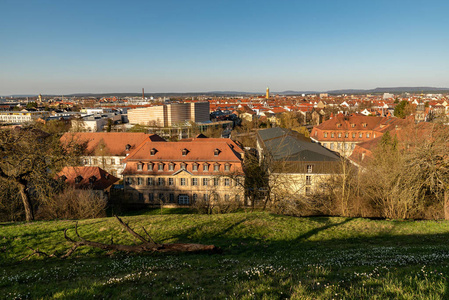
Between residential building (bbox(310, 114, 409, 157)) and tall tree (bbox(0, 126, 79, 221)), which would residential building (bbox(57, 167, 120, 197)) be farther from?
residential building (bbox(310, 114, 409, 157))

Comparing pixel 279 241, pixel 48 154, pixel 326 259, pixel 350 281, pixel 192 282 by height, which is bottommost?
pixel 279 241

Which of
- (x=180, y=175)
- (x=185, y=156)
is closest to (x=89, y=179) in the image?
(x=180, y=175)

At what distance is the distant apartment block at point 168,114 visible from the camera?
127 metres

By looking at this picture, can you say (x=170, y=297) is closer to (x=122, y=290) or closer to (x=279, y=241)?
(x=122, y=290)

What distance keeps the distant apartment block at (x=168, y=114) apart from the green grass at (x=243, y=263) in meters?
107

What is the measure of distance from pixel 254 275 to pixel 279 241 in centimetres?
910

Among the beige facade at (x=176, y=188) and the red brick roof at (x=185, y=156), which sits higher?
the red brick roof at (x=185, y=156)

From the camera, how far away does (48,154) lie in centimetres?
2220

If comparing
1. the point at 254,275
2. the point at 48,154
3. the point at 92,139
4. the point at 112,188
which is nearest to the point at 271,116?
the point at 92,139

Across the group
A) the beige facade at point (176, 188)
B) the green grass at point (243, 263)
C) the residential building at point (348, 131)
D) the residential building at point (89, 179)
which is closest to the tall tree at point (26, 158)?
the green grass at point (243, 263)

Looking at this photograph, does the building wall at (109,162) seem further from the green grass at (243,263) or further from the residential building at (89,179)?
the green grass at (243,263)

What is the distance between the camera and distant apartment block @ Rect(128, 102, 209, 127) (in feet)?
418

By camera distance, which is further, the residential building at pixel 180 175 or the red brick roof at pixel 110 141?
the red brick roof at pixel 110 141

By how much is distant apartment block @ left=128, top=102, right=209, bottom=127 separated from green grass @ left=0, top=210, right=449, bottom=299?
10698 cm
